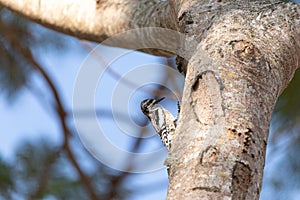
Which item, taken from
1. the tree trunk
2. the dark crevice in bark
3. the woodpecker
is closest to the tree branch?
the woodpecker

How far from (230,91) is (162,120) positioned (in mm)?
465

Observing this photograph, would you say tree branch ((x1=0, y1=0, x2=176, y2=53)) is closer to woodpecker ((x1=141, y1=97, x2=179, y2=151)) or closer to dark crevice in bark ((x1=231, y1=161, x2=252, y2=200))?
woodpecker ((x1=141, y1=97, x2=179, y2=151))

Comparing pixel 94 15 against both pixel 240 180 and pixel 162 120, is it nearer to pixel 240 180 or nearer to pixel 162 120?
pixel 162 120

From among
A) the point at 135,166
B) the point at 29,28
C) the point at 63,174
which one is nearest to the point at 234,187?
the point at 135,166

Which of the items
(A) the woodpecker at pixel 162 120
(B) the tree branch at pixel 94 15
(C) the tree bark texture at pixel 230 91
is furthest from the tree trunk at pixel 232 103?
(B) the tree branch at pixel 94 15

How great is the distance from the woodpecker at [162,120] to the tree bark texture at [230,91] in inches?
6.2

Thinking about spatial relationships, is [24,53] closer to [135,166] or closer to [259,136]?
[135,166]

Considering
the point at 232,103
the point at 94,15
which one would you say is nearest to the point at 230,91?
the point at 232,103

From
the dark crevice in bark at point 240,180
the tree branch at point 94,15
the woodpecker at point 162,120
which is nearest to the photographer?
the dark crevice in bark at point 240,180

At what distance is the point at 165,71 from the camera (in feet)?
5.65

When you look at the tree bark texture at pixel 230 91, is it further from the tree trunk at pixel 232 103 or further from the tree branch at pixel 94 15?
the tree branch at pixel 94 15

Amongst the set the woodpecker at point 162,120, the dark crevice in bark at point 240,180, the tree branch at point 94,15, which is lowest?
the dark crevice in bark at point 240,180

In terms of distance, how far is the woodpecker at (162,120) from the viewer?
1041 millimetres

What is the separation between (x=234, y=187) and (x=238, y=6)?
0.95ft
